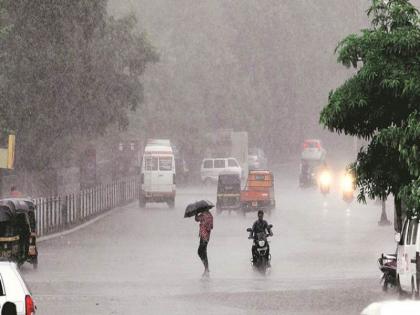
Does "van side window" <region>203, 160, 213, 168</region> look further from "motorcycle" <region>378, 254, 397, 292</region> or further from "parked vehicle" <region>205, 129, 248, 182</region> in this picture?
"motorcycle" <region>378, 254, 397, 292</region>

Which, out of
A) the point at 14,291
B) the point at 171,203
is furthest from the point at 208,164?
the point at 14,291

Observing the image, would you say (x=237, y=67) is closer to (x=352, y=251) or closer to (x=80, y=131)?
(x=80, y=131)

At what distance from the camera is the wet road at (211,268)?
23.6 metres

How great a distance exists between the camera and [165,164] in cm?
6769

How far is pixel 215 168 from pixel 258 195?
32.1m

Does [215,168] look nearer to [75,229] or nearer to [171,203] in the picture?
[171,203]

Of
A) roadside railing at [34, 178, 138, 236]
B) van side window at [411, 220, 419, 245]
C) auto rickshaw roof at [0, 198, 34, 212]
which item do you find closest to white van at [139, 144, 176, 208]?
roadside railing at [34, 178, 138, 236]

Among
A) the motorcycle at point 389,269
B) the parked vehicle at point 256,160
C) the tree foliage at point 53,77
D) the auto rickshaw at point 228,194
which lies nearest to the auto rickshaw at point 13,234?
the motorcycle at point 389,269

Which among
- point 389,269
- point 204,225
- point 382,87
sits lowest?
point 389,269

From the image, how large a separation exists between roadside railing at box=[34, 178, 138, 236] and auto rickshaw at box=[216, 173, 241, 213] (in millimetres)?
5112

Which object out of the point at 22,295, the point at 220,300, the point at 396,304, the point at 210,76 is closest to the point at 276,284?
the point at 220,300

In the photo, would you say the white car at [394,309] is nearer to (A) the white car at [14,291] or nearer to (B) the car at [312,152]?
(A) the white car at [14,291]

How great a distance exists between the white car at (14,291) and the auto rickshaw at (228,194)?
158 feet

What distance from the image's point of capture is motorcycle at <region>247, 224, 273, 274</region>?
3162 cm
